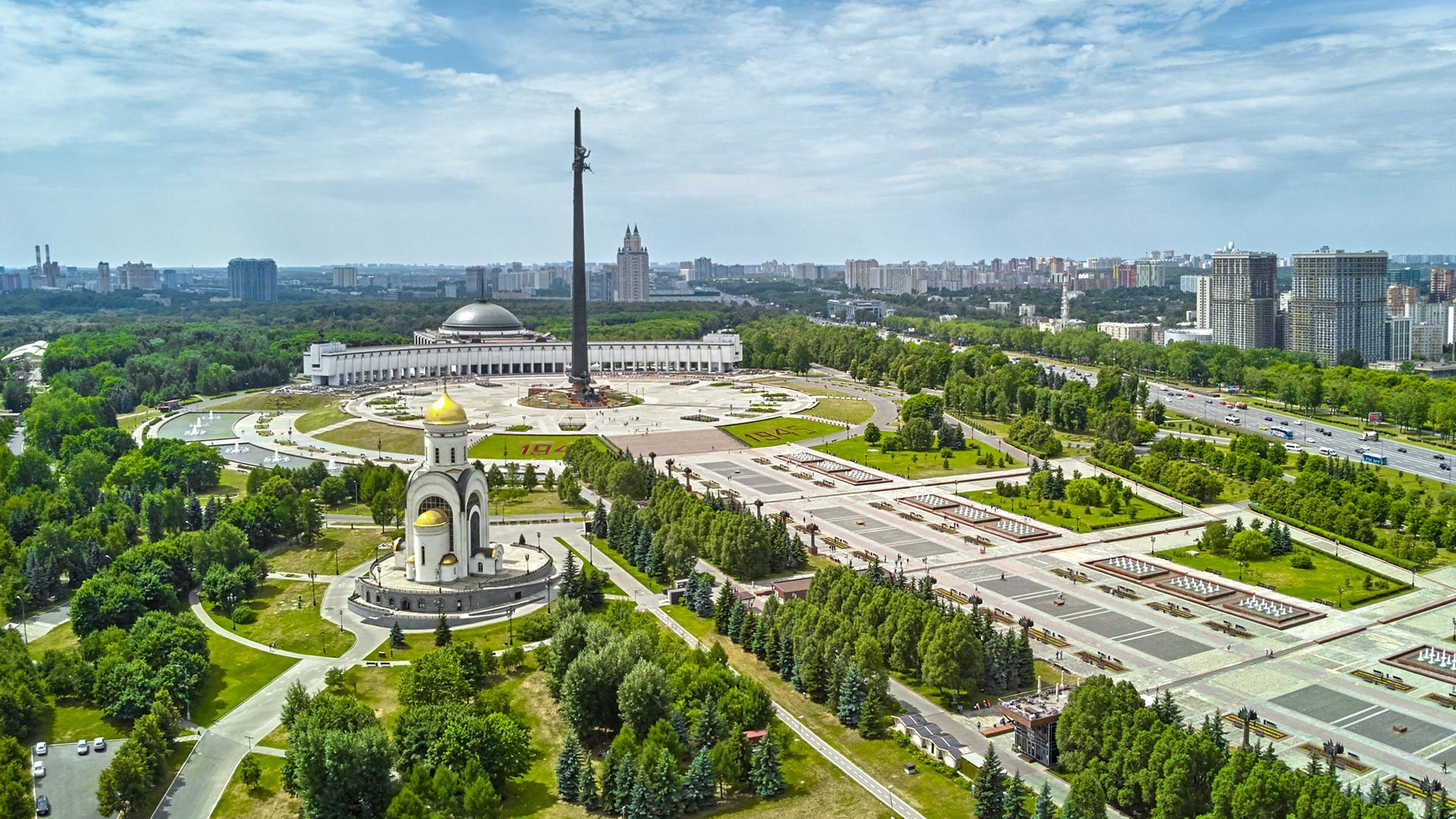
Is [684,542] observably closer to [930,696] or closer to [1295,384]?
[930,696]

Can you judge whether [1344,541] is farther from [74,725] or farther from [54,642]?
[54,642]

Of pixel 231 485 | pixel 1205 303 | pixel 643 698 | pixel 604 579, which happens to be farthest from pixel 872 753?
pixel 1205 303

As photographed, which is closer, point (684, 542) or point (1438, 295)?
point (684, 542)

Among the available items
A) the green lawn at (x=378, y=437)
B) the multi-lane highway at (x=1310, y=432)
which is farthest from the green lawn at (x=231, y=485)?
the multi-lane highway at (x=1310, y=432)

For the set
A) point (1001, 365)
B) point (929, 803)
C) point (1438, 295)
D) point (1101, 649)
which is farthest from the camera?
point (1438, 295)

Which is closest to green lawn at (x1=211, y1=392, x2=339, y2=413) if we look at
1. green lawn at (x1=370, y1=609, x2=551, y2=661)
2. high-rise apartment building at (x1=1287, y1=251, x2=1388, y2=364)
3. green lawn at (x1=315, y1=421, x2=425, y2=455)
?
green lawn at (x1=315, y1=421, x2=425, y2=455)

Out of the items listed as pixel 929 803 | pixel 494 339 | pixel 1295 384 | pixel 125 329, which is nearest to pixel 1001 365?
pixel 1295 384

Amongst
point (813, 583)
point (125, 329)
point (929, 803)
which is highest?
point (125, 329)
